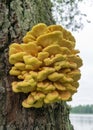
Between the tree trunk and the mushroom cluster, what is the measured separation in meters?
0.07

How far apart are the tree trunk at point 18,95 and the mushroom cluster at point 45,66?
0.07m

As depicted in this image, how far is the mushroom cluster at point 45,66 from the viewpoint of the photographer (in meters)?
1.40

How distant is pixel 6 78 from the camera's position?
60.9 inches

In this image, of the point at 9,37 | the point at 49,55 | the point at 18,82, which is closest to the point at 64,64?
→ the point at 49,55

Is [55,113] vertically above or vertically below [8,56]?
below

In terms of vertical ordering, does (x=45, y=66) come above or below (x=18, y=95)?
above

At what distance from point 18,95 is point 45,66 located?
0.58 ft

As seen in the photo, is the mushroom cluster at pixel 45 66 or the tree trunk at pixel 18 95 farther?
the tree trunk at pixel 18 95

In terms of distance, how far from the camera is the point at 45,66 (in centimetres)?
144

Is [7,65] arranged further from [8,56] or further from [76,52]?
[76,52]

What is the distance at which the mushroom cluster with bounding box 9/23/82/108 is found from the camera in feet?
4.59

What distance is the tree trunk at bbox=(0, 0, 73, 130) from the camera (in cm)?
151

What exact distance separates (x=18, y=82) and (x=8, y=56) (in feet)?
0.51

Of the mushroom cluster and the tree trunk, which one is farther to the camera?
the tree trunk
